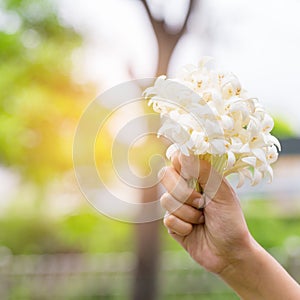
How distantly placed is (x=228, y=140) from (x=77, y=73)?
9.67 ft

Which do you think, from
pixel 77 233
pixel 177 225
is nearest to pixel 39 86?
pixel 77 233

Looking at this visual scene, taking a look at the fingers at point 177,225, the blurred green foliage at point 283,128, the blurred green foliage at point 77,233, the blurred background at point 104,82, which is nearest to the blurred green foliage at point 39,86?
the blurred background at point 104,82

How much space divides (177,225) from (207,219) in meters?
0.04

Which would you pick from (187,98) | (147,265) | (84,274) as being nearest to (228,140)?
(187,98)

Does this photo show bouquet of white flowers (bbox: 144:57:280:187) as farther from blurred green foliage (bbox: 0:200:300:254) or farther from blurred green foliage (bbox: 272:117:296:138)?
blurred green foliage (bbox: 0:200:300:254)

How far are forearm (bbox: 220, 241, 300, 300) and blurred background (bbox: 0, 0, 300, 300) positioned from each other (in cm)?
215

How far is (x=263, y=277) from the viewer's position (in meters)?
0.84

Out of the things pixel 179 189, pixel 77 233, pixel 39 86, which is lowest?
pixel 77 233

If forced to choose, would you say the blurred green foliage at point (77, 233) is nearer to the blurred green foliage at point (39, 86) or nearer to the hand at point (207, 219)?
the blurred green foliage at point (39, 86)

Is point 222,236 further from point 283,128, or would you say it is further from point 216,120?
point 283,128

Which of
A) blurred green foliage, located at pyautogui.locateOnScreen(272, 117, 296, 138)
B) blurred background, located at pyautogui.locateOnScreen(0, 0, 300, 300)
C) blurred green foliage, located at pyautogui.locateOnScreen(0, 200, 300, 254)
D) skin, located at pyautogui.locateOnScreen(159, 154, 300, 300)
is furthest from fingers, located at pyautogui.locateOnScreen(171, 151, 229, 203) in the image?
blurred green foliage, located at pyautogui.locateOnScreen(0, 200, 300, 254)

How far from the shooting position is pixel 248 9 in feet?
11.5

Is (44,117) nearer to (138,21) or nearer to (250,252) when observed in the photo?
(138,21)

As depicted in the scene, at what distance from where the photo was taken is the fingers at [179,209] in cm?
83
